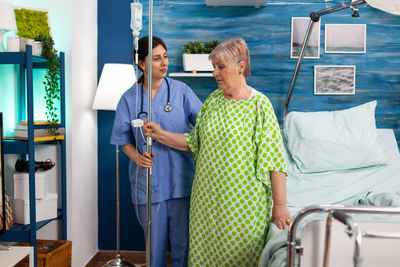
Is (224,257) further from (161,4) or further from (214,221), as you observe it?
(161,4)

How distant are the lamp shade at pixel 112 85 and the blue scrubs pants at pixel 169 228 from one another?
80 centimetres

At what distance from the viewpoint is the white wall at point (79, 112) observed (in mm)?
2447

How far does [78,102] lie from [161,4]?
0.89 metres

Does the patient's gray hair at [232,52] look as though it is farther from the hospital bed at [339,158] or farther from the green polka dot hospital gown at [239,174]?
the hospital bed at [339,158]

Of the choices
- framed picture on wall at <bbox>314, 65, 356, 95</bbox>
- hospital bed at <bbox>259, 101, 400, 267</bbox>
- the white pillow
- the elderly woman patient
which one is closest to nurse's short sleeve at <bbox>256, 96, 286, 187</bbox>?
the elderly woman patient

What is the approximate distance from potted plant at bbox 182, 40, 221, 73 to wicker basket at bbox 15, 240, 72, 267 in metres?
1.29

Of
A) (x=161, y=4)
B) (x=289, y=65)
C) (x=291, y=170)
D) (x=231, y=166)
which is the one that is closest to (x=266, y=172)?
(x=231, y=166)

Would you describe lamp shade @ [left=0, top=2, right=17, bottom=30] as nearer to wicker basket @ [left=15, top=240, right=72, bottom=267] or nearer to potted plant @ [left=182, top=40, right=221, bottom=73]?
wicker basket @ [left=15, top=240, right=72, bottom=267]

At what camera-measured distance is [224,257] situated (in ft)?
5.88

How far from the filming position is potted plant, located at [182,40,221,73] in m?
2.79

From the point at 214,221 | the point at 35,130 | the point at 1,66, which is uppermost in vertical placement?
the point at 1,66

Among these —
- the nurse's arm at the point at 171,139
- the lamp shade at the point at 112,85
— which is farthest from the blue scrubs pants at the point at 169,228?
the lamp shade at the point at 112,85

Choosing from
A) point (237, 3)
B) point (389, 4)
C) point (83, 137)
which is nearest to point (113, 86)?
point (83, 137)

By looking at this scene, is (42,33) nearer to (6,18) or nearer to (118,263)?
(6,18)
